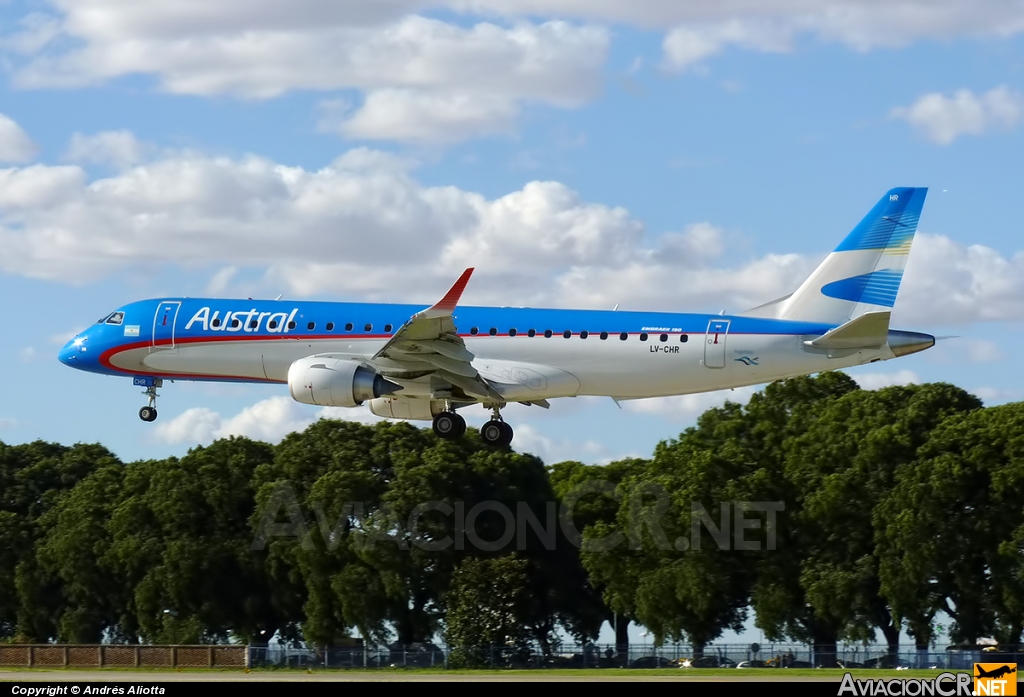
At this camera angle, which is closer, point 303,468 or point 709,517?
point 709,517

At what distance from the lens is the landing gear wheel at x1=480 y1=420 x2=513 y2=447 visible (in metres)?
63.9

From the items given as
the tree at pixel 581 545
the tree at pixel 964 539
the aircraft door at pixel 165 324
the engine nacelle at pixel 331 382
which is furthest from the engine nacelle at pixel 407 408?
the tree at pixel 581 545

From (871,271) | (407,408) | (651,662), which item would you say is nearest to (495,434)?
(407,408)

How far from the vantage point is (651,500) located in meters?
97.8

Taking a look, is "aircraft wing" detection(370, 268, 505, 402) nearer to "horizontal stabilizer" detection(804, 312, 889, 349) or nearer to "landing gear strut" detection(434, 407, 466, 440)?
"landing gear strut" detection(434, 407, 466, 440)

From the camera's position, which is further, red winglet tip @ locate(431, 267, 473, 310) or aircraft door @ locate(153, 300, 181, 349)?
aircraft door @ locate(153, 300, 181, 349)

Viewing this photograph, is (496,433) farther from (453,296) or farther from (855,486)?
(855,486)

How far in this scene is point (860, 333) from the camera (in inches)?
2290

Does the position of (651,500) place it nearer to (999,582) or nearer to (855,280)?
(999,582)

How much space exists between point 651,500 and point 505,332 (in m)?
37.2

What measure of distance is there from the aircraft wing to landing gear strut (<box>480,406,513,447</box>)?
946mm

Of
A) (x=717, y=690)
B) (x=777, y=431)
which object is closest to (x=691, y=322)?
(x=717, y=690)

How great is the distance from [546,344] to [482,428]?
419 centimetres

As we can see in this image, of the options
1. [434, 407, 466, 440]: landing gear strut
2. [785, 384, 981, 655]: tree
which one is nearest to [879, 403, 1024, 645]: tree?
[785, 384, 981, 655]: tree
